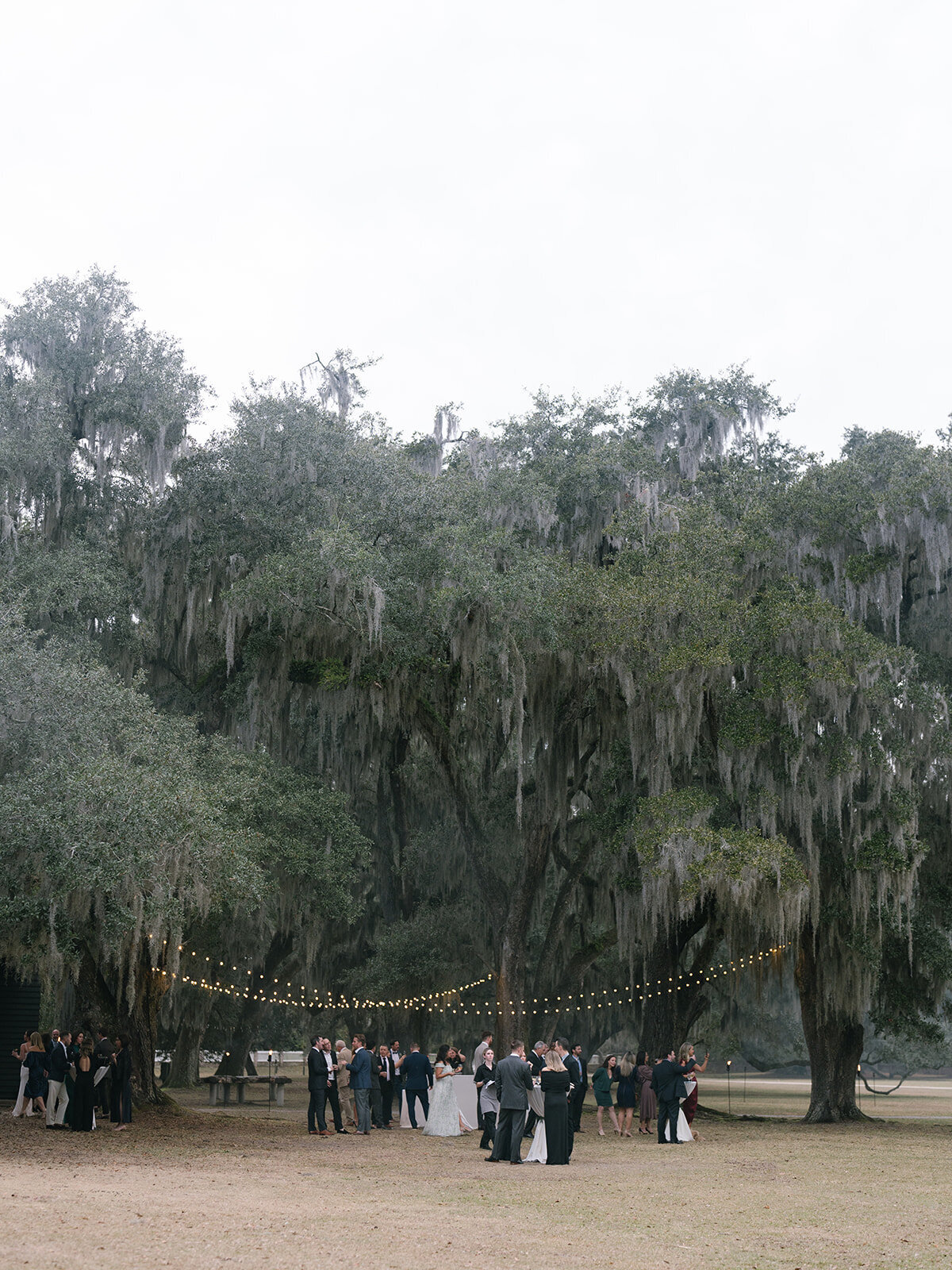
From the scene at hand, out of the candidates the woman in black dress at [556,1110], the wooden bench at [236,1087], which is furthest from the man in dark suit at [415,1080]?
the wooden bench at [236,1087]

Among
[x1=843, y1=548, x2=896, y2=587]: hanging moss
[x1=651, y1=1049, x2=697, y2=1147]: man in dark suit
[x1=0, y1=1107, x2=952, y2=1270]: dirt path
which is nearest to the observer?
[x1=0, y1=1107, x2=952, y2=1270]: dirt path

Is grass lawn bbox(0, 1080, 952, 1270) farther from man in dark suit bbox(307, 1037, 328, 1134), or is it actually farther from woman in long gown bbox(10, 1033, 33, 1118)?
woman in long gown bbox(10, 1033, 33, 1118)

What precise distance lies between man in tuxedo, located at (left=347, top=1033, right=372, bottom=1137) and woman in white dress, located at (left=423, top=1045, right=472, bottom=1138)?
809mm

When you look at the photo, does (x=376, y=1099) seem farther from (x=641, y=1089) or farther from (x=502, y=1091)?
(x=502, y=1091)

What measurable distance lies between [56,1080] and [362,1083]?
365cm

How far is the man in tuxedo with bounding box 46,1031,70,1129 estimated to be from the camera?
14.4 metres

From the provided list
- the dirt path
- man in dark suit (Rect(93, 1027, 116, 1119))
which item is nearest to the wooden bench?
man in dark suit (Rect(93, 1027, 116, 1119))

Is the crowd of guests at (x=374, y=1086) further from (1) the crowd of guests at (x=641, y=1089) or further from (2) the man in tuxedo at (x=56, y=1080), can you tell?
(2) the man in tuxedo at (x=56, y=1080)

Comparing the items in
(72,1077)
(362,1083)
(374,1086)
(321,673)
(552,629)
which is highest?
(552,629)

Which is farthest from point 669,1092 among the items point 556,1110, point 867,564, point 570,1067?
point 867,564

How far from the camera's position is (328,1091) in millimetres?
16250

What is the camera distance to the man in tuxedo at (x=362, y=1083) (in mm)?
15844

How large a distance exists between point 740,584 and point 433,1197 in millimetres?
12623

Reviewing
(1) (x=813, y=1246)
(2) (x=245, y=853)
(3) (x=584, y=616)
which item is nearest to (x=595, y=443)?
(3) (x=584, y=616)
